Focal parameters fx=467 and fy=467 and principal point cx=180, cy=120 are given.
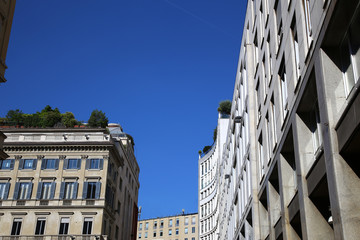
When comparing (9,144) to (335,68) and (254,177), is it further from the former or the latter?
(335,68)

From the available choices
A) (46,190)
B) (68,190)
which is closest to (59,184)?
(68,190)

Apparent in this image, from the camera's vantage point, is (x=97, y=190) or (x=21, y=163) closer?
(x=97, y=190)

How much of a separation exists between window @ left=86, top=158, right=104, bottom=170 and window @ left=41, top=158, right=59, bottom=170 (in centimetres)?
389

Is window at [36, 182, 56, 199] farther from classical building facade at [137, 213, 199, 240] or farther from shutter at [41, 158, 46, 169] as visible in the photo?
classical building facade at [137, 213, 199, 240]

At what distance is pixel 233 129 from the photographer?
45.5m

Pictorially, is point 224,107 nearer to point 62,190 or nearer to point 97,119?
point 97,119

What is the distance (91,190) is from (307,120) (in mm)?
41340

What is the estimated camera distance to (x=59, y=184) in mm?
56625

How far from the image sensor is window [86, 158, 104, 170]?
57625 mm

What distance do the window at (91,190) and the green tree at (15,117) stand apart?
19335 mm

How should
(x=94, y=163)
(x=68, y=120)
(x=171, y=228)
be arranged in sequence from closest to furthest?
(x=94, y=163) < (x=68, y=120) < (x=171, y=228)

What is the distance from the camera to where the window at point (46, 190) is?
55.9 metres

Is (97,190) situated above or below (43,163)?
below

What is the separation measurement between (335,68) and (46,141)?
1940 inches
